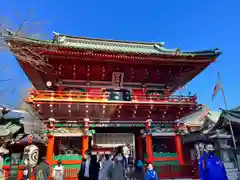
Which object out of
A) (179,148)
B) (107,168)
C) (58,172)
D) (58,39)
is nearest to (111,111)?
(58,172)

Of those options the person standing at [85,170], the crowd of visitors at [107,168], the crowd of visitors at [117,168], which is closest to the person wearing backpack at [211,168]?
the crowd of visitors at [117,168]

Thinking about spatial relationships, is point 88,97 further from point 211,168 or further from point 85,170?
point 211,168

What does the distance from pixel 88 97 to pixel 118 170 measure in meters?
7.41

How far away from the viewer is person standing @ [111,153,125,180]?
5.27 meters

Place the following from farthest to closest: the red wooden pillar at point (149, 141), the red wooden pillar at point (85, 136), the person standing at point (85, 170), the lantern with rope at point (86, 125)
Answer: the red wooden pillar at point (149, 141) < the lantern with rope at point (86, 125) < the red wooden pillar at point (85, 136) < the person standing at point (85, 170)

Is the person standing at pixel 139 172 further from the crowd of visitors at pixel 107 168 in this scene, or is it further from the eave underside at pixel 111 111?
the eave underside at pixel 111 111

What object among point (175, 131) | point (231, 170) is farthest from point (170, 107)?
point (231, 170)

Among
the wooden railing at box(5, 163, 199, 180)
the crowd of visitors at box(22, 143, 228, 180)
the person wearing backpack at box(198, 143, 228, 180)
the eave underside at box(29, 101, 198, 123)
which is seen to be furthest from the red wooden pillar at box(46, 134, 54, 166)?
the person wearing backpack at box(198, 143, 228, 180)

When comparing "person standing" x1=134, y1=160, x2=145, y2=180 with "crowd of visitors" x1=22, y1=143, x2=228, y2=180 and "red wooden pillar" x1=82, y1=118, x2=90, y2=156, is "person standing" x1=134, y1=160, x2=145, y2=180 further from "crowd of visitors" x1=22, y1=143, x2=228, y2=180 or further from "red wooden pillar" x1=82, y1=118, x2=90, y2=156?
"red wooden pillar" x1=82, y1=118, x2=90, y2=156

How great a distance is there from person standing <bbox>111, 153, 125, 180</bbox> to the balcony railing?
6607 mm

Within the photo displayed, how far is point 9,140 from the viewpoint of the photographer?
10.3 metres

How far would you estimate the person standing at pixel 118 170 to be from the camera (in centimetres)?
527

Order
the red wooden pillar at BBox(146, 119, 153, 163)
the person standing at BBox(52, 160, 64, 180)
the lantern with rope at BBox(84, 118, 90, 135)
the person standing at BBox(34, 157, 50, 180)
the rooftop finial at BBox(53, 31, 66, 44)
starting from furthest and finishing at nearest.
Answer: the rooftop finial at BBox(53, 31, 66, 44), the red wooden pillar at BBox(146, 119, 153, 163), the lantern with rope at BBox(84, 118, 90, 135), the person standing at BBox(52, 160, 64, 180), the person standing at BBox(34, 157, 50, 180)

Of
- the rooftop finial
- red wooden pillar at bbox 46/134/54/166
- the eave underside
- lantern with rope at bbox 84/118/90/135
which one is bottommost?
red wooden pillar at bbox 46/134/54/166
